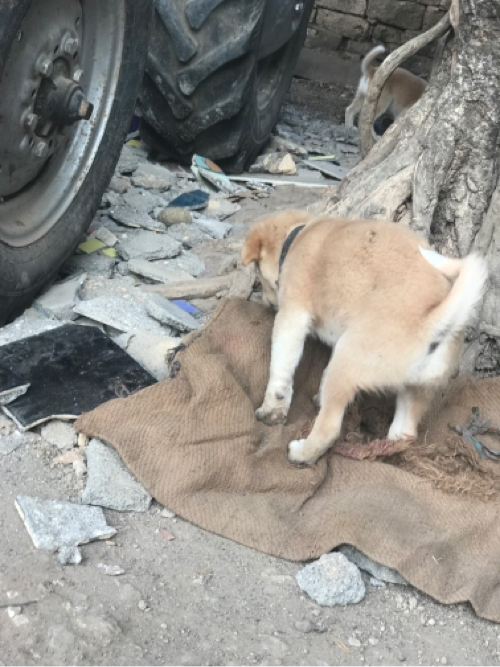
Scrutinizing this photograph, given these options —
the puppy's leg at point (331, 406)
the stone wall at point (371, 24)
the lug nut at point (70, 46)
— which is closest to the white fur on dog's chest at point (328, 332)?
the puppy's leg at point (331, 406)

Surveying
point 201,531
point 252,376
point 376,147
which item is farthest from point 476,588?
point 376,147

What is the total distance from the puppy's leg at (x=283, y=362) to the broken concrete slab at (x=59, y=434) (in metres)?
0.74

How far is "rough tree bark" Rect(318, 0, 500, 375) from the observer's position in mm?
3404

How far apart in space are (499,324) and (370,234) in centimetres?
81

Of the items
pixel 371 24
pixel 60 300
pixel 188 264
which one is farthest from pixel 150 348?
pixel 371 24

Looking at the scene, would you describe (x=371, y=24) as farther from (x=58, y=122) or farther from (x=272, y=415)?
(x=272, y=415)

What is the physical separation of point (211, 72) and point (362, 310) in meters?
2.76

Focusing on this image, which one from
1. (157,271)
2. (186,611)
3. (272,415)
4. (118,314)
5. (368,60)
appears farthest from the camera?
(368,60)

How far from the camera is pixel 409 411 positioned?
9.72 feet

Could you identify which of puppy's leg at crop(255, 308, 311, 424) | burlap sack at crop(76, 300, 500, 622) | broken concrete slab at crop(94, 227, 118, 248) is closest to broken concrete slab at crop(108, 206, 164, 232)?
broken concrete slab at crop(94, 227, 118, 248)

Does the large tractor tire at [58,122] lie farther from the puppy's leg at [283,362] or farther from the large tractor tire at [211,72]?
the large tractor tire at [211,72]

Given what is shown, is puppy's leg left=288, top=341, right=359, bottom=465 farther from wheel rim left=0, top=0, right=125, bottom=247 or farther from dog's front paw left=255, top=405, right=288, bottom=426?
wheel rim left=0, top=0, right=125, bottom=247

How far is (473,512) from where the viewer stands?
105 inches

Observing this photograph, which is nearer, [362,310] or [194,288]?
[362,310]
